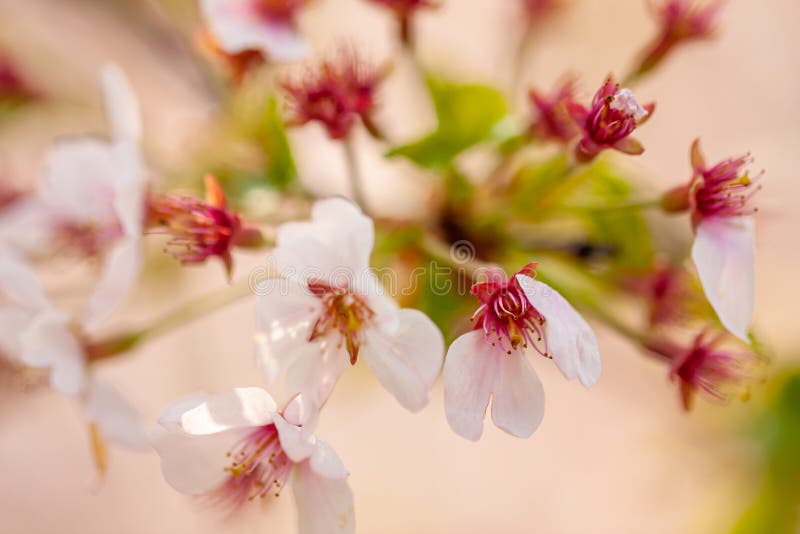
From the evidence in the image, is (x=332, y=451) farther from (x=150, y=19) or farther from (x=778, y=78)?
(x=778, y=78)

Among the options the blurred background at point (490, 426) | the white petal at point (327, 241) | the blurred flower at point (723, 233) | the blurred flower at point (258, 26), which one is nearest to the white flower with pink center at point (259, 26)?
the blurred flower at point (258, 26)

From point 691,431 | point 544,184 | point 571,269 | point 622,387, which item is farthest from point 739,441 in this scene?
point 544,184

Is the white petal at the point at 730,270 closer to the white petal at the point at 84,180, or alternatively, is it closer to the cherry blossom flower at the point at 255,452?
the cherry blossom flower at the point at 255,452

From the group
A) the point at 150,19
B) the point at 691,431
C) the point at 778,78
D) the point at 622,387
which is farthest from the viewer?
the point at 778,78

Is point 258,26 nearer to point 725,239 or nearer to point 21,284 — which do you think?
point 21,284

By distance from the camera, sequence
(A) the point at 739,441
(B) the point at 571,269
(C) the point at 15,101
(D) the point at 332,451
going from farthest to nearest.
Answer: (A) the point at 739,441 < (C) the point at 15,101 < (B) the point at 571,269 < (D) the point at 332,451

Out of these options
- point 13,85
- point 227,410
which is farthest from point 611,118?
point 13,85
